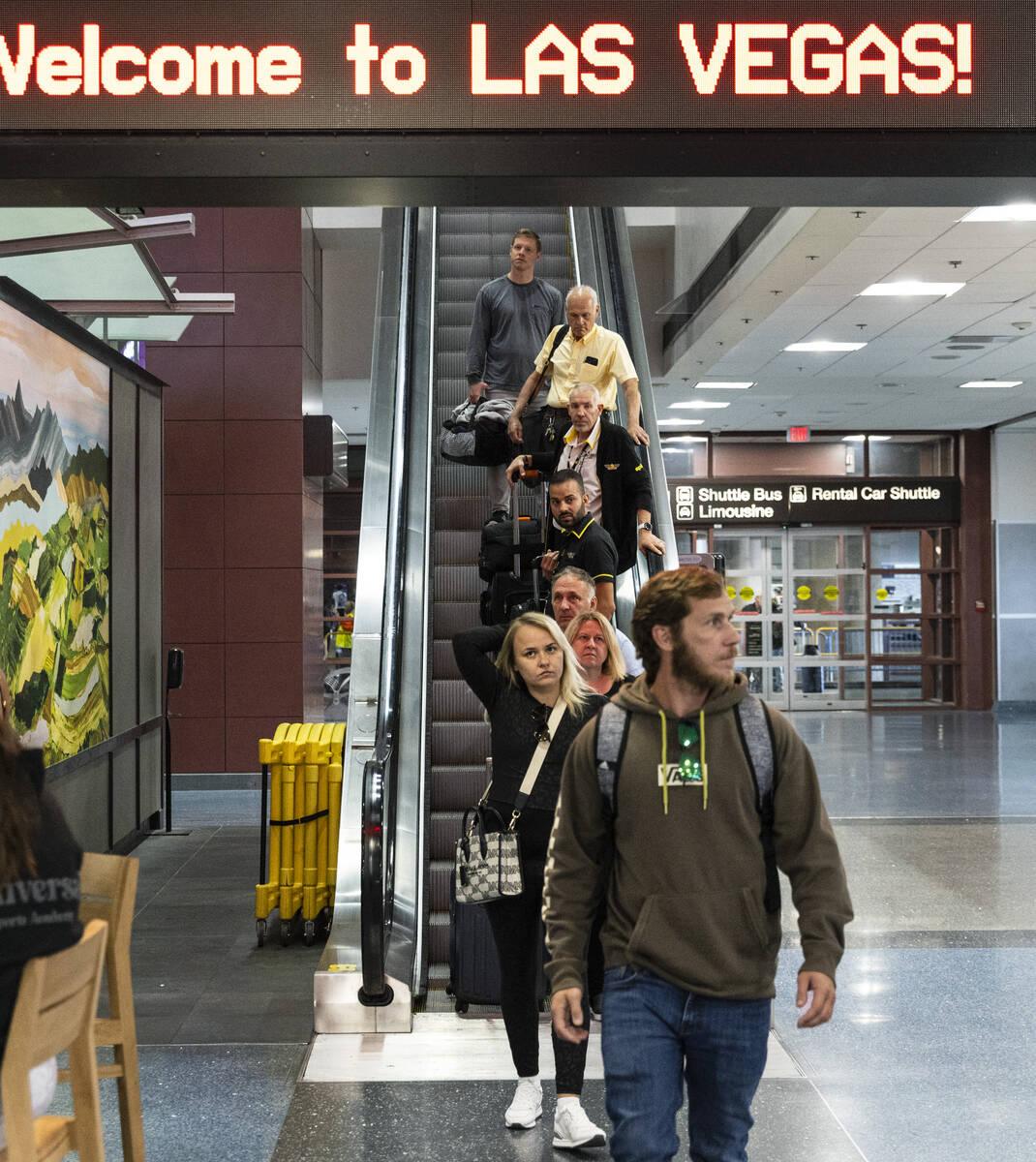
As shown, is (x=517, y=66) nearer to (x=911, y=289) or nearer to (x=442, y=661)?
(x=442, y=661)

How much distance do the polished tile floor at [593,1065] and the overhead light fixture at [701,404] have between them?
10.2m

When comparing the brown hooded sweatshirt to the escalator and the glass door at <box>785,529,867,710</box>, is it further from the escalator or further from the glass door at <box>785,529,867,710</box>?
the glass door at <box>785,529,867,710</box>

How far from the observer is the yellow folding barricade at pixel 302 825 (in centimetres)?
664

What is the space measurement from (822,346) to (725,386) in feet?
9.24

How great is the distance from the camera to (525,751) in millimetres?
4078

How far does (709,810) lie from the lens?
8.45 ft

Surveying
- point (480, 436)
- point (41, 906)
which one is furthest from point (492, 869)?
point (480, 436)

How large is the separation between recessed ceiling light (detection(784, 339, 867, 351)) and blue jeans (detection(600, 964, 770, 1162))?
475 inches

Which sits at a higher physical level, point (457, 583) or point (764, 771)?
point (457, 583)

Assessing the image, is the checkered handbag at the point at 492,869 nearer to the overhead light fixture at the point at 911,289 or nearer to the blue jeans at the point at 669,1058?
the blue jeans at the point at 669,1058

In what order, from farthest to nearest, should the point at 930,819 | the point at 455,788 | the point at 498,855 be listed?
the point at 930,819
the point at 455,788
the point at 498,855

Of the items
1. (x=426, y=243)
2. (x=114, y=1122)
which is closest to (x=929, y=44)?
(x=114, y=1122)

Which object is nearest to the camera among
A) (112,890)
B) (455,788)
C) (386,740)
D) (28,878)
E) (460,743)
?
(28,878)

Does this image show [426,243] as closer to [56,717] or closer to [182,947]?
[56,717]
